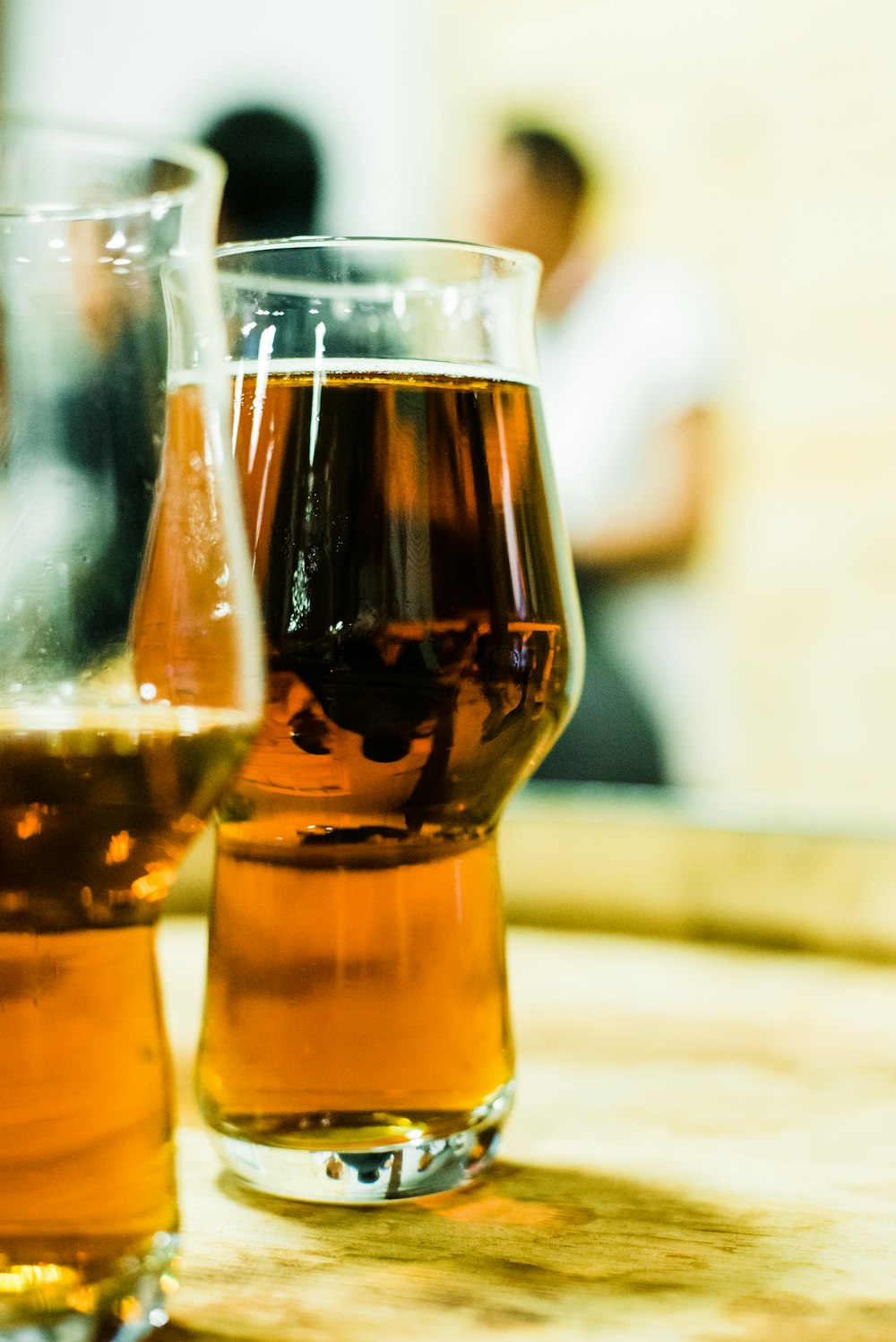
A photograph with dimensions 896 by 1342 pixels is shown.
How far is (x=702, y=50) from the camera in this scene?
2.99 meters

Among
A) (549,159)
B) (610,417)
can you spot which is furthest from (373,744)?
(549,159)

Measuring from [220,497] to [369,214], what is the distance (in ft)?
9.56

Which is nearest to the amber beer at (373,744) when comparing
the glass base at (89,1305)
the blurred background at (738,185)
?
the glass base at (89,1305)

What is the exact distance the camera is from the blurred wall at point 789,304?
2.90 meters

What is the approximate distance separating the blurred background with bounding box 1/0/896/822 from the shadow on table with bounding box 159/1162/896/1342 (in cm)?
246

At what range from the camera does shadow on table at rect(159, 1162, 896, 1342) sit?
1.18 feet

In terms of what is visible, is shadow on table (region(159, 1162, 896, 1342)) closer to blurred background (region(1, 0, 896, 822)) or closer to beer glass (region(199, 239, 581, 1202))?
beer glass (region(199, 239, 581, 1202))

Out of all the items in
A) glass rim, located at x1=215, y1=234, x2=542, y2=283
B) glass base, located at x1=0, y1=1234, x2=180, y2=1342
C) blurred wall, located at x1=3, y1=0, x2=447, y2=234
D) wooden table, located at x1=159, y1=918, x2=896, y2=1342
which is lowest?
wooden table, located at x1=159, y1=918, x2=896, y2=1342

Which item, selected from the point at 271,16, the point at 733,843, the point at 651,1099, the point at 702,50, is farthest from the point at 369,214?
the point at 651,1099

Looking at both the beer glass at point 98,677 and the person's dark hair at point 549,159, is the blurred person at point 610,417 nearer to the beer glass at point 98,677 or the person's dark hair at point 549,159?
the person's dark hair at point 549,159

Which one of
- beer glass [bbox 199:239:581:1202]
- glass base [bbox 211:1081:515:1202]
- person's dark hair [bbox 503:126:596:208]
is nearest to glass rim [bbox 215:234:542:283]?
beer glass [bbox 199:239:581:1202]

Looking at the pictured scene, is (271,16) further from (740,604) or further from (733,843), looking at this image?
(733,843)

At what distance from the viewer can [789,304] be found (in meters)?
2.97

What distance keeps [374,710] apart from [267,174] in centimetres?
165
